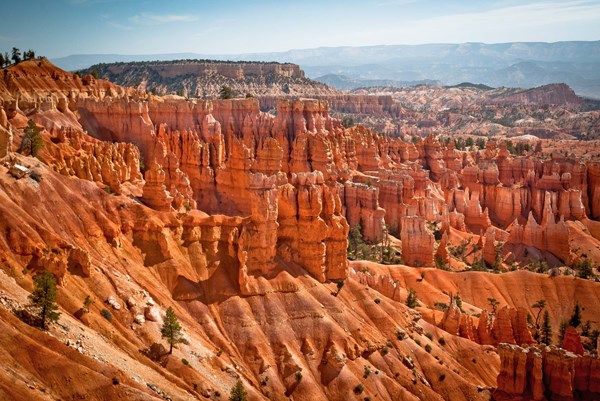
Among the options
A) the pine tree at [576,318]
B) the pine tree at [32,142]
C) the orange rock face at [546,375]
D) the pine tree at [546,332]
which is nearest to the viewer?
the orange rock face at [546,375]

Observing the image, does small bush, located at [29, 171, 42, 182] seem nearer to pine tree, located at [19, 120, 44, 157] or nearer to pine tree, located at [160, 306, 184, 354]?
pine tree, located at [19, 120, 44, 157]

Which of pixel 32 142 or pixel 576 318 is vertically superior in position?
pixel 32 142

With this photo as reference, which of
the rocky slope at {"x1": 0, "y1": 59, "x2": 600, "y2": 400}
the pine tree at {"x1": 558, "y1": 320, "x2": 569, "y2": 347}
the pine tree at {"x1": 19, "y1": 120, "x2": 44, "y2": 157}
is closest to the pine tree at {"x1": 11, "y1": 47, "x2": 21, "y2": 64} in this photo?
the rocky slope at {"x1": 0, "y1": 59, "x2": 600, "y2": 400}

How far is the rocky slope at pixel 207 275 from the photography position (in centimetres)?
3741

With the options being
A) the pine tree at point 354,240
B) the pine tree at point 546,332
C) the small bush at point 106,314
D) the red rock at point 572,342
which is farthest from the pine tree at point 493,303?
the small bush at point 106,314

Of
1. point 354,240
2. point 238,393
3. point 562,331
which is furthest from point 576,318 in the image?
point 238,393

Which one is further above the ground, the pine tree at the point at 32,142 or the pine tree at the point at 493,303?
the pine tree at the point at 32,142

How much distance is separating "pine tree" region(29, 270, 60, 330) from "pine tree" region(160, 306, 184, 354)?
701 centimetres

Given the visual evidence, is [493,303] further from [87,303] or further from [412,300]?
[87,303]

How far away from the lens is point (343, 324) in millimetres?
46719

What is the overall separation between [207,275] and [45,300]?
47.3 feet

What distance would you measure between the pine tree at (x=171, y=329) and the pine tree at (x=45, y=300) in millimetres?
7012

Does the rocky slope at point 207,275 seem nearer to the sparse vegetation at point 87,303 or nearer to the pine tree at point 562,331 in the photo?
the sparse vegetation at point 87,303

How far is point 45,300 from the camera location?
33.3 meters
